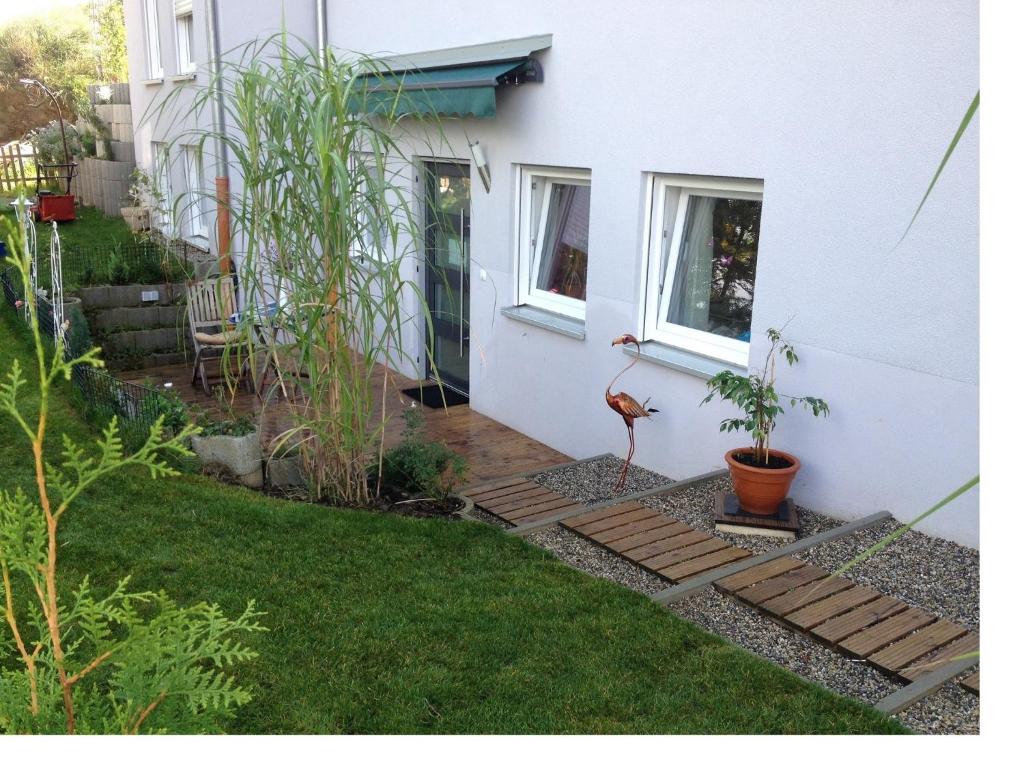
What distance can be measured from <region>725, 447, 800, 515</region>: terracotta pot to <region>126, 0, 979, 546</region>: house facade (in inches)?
15.5

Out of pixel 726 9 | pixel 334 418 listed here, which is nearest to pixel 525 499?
pixel 334 418

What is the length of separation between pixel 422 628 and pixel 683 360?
296 cm

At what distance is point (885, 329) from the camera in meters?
4.83

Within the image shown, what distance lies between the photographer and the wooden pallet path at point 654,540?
460 cm

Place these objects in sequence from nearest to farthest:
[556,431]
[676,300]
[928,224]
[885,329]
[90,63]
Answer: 1. [928,224]
2. [885,329]
3. [676,300]
4. [556,431]
5. [90,63]

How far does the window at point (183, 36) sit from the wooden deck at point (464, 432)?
6.37m

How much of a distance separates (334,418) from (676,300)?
257 cm

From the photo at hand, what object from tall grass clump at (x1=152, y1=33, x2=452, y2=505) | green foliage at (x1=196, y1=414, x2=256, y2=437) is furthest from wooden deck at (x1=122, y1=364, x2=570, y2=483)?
tall grass clump at (x1=152, y1=33, x2=452, y2=505)

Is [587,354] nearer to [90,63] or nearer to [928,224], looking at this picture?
[928,224]

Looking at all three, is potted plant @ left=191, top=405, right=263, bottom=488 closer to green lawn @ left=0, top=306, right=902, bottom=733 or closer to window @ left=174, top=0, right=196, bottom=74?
green lawn @ left=0, top=306, right=902, bottom=733

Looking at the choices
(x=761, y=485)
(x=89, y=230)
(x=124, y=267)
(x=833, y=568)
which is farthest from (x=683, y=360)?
(x=89, y=230)

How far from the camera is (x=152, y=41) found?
1473 cm

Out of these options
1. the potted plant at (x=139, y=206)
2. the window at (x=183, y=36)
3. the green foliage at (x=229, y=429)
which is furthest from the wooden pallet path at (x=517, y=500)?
the window at (x=183, y=36)

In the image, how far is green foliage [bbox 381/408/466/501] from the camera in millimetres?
5707
